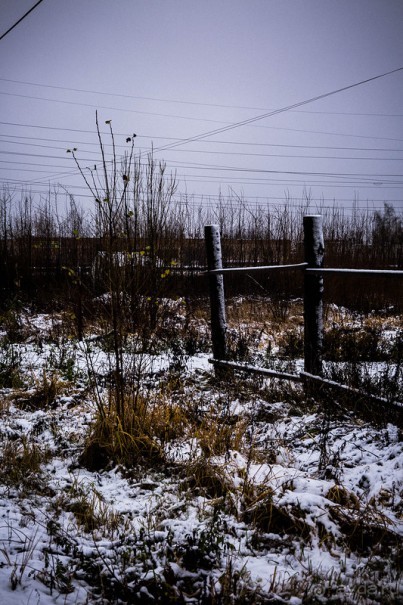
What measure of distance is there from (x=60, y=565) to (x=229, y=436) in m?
1.38

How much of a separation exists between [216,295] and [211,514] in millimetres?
2695

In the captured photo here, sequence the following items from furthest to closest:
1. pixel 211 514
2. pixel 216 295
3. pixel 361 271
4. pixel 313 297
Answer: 1. pixel 216 295
2. pixel 313 297
3. pixel 361 271
4. pixel 211 514

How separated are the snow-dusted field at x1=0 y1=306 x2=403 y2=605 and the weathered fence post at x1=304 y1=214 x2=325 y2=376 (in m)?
0.48

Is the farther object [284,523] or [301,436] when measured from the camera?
[301,436]

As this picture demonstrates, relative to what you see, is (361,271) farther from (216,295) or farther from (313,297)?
(216,295)

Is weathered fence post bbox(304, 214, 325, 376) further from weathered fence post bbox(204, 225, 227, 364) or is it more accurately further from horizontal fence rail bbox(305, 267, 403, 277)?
weathered fence post bbox(204, 225, 227, 364)

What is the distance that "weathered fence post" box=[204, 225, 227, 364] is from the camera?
14.7ft

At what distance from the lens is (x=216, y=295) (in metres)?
4.47

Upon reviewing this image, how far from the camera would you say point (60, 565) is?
1.67 m

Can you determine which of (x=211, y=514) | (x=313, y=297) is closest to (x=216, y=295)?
(x=313, y=297)

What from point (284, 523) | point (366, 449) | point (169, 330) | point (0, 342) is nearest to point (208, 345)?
point (169, 330)

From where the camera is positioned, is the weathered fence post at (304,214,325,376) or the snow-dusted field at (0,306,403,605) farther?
the weathered fence post at (304,214,325,376)

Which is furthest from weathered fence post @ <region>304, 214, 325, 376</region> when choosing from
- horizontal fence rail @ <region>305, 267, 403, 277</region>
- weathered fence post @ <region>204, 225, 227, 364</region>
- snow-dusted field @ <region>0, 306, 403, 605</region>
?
weathered fence post @ <region>204, 225, 227, 364</region>

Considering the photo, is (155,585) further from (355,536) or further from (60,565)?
(355,536)
